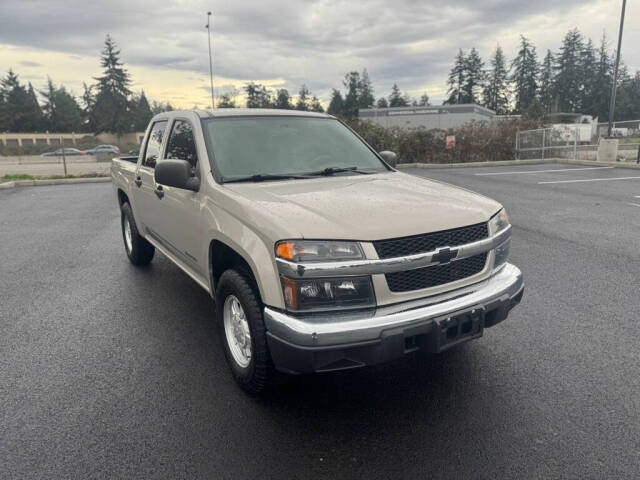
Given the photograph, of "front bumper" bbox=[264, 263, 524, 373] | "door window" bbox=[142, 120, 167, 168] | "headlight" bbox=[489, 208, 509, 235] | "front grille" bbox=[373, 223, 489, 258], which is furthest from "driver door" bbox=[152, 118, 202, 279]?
"headlight" bbox=[489, 208, 509, 235]

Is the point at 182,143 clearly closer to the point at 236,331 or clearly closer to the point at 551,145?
the point at 236,331

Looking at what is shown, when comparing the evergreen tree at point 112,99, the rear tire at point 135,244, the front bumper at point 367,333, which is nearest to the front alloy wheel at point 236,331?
the front bumper at point 367,333

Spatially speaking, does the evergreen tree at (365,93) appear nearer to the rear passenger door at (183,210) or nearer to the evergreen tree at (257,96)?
the evergreen tree at (257,96)

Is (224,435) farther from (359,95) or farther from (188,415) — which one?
(359,95)

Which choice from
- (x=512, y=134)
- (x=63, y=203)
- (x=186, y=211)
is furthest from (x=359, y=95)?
(x=186, y=211)

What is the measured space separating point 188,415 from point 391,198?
1.90 meters

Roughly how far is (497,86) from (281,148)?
379ft

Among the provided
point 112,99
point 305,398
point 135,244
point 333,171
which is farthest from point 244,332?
point 112,99

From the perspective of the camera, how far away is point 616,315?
452 cm

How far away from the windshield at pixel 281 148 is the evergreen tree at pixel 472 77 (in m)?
113

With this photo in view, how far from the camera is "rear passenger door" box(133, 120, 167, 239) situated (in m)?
4.90

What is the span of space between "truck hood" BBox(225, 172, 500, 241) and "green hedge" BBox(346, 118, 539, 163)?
20.2m

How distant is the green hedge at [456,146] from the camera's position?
23.5 meters

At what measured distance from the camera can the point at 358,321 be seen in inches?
104
